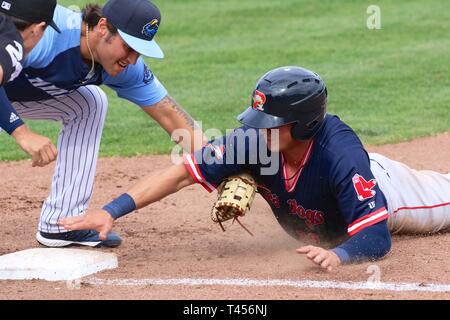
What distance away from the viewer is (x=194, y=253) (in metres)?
5.38

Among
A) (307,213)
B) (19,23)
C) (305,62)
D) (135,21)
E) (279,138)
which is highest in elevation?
(19,23)

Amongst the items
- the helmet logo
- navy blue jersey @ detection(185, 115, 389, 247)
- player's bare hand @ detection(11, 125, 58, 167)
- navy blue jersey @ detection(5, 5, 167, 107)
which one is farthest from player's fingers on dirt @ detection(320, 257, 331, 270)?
navy blue jersey @ detection(5, 5, 167, 107)

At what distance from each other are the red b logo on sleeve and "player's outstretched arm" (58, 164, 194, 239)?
857 millimetres

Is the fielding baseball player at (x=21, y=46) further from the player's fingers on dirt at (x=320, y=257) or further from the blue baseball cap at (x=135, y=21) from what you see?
the player's fingers on dirt at (x=320, y=257)

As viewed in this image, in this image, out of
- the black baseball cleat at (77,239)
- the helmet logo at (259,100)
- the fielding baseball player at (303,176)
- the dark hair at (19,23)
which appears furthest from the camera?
the black baseball cleat at (77,239)

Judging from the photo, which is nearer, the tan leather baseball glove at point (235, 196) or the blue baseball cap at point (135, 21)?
the tan leather baseball glove at point (235, 196)

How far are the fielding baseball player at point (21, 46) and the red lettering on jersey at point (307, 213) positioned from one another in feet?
4.16

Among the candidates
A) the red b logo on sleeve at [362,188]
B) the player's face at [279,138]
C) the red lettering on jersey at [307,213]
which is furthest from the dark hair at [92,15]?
the red b logo on sleeve at [362,188]

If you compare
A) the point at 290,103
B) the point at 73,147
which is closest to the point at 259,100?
the point at 290,103

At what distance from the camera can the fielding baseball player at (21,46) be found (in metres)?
4.43

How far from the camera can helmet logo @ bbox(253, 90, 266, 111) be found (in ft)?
15.9

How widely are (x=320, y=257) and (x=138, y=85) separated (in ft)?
5.33

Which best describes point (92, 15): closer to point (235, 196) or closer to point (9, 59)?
point (9, 59)

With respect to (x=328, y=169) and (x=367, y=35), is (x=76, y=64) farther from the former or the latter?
(x=367, y=35)
